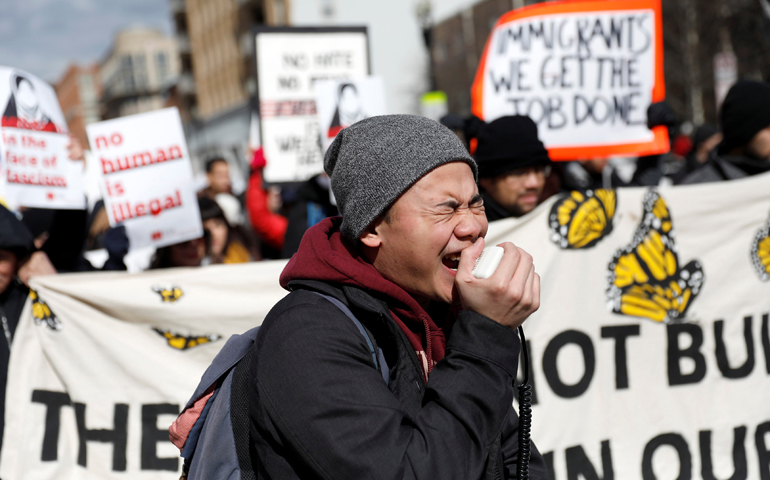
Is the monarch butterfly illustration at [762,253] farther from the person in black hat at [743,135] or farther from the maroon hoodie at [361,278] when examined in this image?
the maroon hoodie at [361,278]

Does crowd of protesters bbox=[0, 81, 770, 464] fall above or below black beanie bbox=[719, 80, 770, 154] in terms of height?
below

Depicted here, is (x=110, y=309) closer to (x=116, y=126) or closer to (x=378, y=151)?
(x=116, y=126)

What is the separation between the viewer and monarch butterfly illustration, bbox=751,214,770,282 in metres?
3.45

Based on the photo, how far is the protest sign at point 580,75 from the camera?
13.8ft

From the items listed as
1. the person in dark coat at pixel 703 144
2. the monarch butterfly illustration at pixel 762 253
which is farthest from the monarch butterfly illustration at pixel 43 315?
the person in dark coat at pixel 703 144

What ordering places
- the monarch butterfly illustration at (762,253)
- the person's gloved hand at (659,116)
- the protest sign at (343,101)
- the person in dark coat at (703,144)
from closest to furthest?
the monarch butterfly illustration at (762,253), the person's gloved hand at (659,116), the protest sign at (343,101), the person in dark coat at (703,144)

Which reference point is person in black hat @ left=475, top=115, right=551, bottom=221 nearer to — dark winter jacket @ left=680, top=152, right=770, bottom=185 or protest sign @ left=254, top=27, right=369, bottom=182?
dark winter jacket @ left=680, top=152, right=770, bottom=185

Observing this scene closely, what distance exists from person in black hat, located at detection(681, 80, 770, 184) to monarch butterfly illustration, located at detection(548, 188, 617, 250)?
1.07m

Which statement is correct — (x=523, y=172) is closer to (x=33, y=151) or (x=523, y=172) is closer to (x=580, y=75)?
(x=580, y=75)

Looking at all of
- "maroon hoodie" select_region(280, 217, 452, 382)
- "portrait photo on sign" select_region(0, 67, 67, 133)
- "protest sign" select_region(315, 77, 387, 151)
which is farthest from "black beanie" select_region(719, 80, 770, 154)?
"portrait photo on sign" select_region(0, 67, 67, 133)

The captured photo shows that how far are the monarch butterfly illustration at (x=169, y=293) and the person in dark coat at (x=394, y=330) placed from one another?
5.93 ft

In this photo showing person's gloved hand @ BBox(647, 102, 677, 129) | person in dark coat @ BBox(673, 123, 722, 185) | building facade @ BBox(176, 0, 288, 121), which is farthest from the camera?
building facade @ BBox(176, 0, 288, 121)

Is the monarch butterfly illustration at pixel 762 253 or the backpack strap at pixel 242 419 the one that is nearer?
the backpack strap at pixel 242 419

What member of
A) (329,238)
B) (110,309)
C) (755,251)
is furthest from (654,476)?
(110,309)
